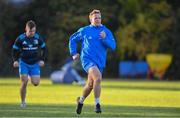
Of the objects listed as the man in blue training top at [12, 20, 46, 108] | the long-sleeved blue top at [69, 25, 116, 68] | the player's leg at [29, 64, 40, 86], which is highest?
the long-sleeved blue top at [69, 25, 116, 68]

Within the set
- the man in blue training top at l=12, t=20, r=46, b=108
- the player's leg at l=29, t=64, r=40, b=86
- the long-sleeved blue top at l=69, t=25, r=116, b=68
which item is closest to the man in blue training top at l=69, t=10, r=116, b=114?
the long-sleeved blue top at l=69, t=25, r=116, b=68

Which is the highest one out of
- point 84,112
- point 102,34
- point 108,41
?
point 102,34

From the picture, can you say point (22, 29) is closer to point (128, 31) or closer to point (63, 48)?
point (63, 48)

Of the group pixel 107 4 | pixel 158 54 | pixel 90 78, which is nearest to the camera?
pixel 90 78

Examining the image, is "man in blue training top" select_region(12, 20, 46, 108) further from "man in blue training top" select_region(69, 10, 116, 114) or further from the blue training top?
"man in blue training top" select_region(69, 10, 116, 114)

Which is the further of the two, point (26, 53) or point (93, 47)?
point (26, 53)

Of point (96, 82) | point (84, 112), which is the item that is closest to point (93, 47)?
point (96, 82)

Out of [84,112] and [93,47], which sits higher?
[93,47]

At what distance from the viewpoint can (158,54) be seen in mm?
47906

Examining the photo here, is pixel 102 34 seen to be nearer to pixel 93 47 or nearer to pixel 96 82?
pixel 93 47

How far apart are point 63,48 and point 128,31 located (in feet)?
15.0

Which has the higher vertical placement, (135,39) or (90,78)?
(90,78)

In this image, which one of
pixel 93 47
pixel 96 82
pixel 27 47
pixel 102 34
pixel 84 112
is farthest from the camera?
pixel 27 47

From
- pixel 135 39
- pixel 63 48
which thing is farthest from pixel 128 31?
pixel 63 48
